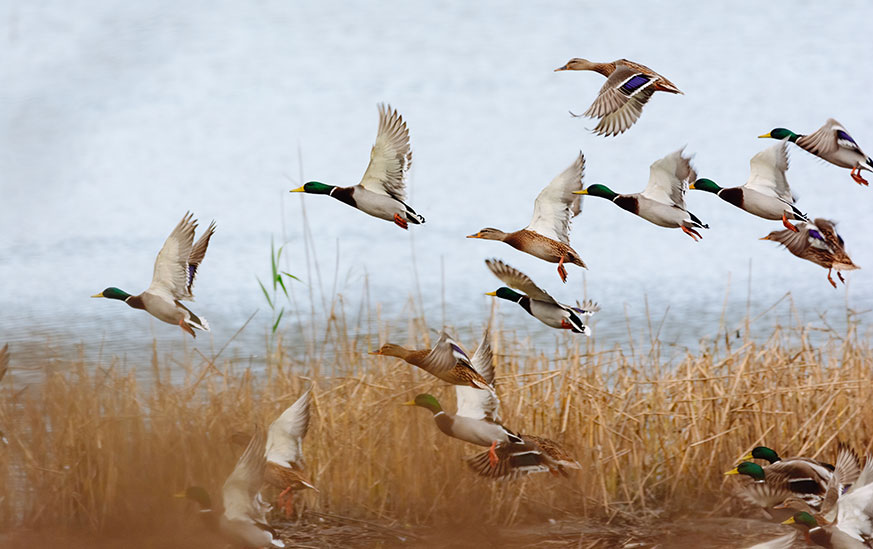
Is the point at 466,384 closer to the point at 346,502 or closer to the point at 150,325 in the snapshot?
the point at 346,502

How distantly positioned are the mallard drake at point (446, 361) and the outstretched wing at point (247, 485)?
58cm

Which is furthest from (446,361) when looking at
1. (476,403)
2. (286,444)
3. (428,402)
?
(286,444)

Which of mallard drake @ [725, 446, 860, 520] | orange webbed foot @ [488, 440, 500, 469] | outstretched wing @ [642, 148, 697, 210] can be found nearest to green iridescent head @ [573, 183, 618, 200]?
outstretched wing @ [642, 148, 697, 210]

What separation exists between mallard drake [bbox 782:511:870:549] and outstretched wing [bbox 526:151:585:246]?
133 centimetres

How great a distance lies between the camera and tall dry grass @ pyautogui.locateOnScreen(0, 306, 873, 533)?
420 cm

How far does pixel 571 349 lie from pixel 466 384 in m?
1.61

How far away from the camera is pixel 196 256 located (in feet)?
10.7

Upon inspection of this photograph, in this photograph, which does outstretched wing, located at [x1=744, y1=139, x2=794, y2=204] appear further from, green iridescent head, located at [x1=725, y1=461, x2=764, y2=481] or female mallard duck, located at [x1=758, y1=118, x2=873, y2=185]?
green iridescent head, located at [x1=725, y1=461, x2=764, y2=481]

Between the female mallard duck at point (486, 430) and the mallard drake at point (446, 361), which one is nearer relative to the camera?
the mallard drake at point (446, 361)

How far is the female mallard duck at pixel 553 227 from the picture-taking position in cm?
324

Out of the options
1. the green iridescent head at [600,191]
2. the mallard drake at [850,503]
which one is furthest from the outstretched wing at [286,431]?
the mallard drake at [850,503]

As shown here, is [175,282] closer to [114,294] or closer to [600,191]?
[114,294]

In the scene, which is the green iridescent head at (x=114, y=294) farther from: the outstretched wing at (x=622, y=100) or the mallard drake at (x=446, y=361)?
the outstretched wing at (x=622, y=100)

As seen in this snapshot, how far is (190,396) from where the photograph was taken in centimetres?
437
